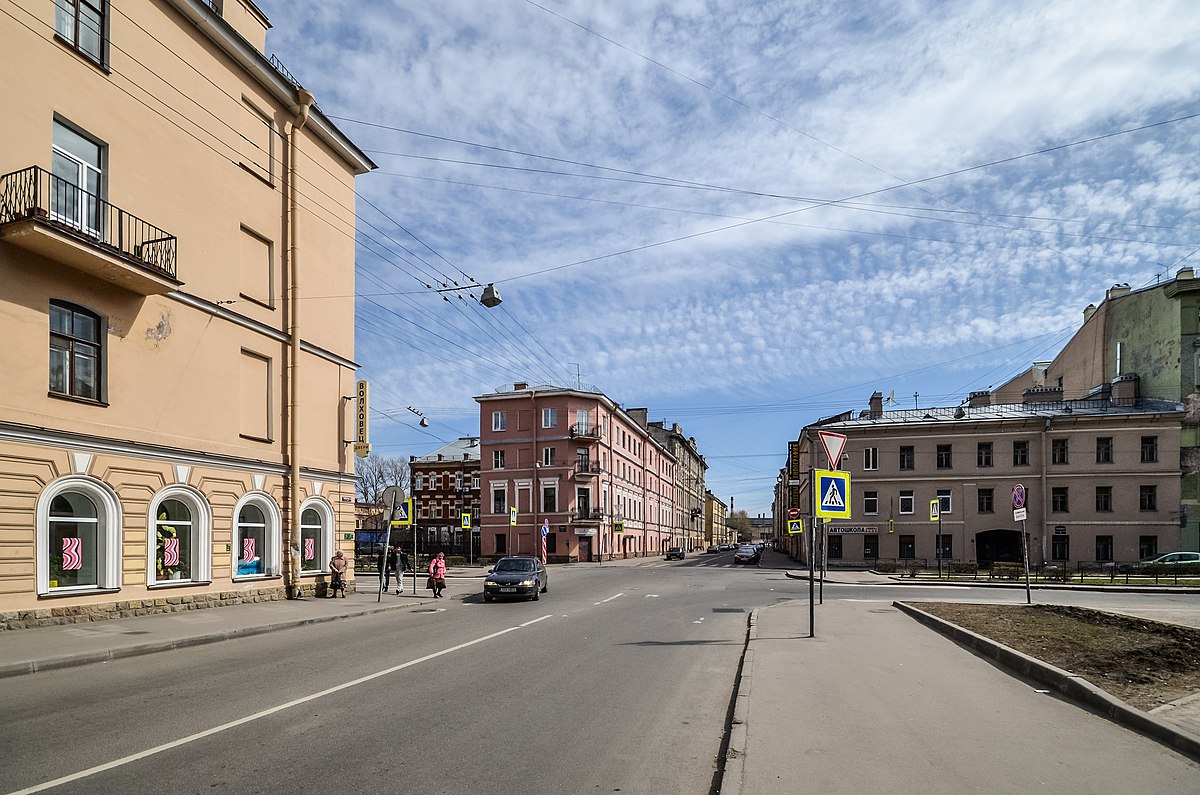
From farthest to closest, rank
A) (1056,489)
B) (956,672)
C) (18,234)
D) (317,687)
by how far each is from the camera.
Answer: (1056,489)
(18,234)
(956,672)
(317,687)

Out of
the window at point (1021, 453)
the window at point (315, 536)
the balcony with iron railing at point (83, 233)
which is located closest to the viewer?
the balcony with iron railing at point (83, 233)

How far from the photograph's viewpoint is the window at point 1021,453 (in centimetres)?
4625

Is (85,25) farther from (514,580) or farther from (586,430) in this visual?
(586,430)

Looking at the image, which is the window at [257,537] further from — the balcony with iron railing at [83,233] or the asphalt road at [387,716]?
the asphalt road at [387,716]

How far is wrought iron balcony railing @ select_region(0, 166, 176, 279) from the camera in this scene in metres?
14.2

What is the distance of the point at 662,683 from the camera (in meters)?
9.80

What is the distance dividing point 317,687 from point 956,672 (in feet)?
25.8

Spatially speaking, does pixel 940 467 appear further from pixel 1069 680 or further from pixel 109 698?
pixel 109 698

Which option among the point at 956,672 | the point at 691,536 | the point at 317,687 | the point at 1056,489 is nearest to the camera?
the point at 317,687

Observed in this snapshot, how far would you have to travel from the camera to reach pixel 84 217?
1602 centimetres

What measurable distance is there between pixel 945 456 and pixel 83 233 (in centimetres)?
4519

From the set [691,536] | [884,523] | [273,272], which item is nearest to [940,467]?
[884,523]

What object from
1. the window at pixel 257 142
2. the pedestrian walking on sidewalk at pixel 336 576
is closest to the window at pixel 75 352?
the window at pixel 257 142

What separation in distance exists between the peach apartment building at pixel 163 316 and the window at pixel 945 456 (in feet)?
119
